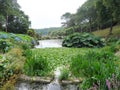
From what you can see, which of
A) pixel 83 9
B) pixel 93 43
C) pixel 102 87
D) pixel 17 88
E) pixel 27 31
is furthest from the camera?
pixel 83 9

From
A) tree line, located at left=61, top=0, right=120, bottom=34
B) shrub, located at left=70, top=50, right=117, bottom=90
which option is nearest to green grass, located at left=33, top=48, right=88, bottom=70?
shrub, located at left=70, top=50, right=117, bottom=90

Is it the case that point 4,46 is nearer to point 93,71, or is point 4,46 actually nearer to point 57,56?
point 57,56

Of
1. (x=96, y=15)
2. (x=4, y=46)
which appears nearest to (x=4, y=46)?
(x=4, y=46)

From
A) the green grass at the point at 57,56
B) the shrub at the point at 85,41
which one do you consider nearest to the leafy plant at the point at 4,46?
the green grass at the point at 57,56

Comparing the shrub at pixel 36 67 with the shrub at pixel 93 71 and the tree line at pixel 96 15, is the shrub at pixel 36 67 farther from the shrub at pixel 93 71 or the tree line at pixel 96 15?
the tree line at pixel 96 15

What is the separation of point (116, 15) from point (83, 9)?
2309 centimetres

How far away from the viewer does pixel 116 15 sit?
24.7 metres

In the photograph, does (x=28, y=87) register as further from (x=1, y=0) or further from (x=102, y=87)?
(x=1, y=0)

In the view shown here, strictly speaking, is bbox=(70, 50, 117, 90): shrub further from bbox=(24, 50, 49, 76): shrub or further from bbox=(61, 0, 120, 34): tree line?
bbox=(61, 0, 120, 34): tree line

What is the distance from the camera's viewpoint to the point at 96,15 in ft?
144

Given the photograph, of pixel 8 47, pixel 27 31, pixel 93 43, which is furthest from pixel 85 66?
pixel 27 31

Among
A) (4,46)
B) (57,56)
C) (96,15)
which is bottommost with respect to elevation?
(57,56)

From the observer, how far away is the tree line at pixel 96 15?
24.8 meters

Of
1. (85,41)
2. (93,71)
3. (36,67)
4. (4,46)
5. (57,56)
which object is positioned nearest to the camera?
(93,71)
